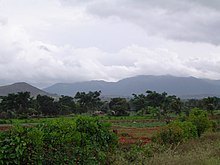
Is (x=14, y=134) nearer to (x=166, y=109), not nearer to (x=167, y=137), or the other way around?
(x=167, y=137)

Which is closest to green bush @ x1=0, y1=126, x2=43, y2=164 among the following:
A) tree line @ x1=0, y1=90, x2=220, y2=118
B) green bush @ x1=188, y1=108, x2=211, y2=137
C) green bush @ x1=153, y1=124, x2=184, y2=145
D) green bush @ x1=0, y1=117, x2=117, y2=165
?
green bush @ x1=0, y1=117, x2=117, y2=165

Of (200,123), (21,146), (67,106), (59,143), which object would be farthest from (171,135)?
(67,106)

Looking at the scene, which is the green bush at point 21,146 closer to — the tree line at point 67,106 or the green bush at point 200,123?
the green bush at point 200,123

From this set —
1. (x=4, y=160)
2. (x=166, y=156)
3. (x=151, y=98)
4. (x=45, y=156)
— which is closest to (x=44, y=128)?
(x=45, y=156)

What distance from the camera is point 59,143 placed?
7.85m

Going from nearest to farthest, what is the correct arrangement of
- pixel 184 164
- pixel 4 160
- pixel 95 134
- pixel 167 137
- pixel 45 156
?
pixel 4 160 < pixel 45 156 < pixel 184 164 < pixel 95 134 < pixel 167 137

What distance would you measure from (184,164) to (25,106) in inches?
2683

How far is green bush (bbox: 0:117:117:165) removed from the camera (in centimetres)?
690

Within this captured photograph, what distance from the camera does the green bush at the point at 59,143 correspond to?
22.6 ft

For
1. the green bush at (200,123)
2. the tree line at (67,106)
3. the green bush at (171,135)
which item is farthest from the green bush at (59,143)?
the tree line at (67,106)

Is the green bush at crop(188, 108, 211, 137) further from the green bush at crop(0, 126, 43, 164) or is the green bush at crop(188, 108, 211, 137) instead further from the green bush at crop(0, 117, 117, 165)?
the green bush at crop(0, 126, 43, 164)

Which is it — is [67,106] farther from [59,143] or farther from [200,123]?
[59,143]

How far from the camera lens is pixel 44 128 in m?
8.31

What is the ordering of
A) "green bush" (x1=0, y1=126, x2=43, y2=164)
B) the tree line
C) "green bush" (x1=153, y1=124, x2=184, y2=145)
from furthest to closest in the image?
the tree line < "green bush" (x1=153, y1=124, x2=184, y2=145) < "green bush" (x1=0, y1=126, x2=43, y2=164)
